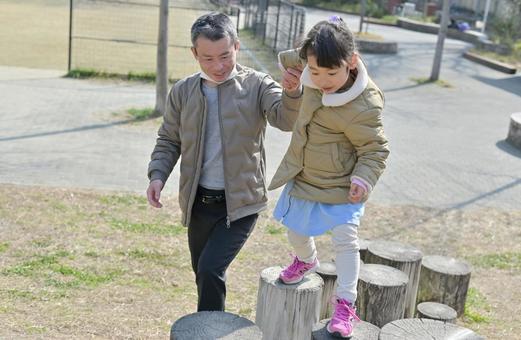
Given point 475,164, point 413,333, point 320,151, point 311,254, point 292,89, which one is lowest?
point 475,164

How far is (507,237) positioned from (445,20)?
932 cm

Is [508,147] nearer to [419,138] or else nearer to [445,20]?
[419,138]

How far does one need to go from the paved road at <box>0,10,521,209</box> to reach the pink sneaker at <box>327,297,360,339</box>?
13.8 ft

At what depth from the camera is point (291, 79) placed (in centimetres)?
319

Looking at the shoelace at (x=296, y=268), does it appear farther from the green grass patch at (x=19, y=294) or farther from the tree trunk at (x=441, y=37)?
the tree trunk at (x=441, y=37)

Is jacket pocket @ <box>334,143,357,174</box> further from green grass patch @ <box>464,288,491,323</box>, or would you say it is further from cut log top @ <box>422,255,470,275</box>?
green grass patch @ <box>464,288,491,323</box>

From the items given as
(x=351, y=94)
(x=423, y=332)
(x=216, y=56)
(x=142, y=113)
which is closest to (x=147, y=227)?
(x=216, y=56)

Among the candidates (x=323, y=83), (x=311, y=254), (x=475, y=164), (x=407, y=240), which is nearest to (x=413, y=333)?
(x=311, y=254)

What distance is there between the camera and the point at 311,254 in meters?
3.25

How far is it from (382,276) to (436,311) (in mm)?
760

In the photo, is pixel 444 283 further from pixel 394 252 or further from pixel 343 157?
pixel 343 157

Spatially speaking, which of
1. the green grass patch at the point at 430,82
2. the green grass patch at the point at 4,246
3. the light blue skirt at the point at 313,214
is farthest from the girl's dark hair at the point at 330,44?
the green grass patch at the point at 430,82

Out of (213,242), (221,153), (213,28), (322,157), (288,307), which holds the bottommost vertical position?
(288,307)

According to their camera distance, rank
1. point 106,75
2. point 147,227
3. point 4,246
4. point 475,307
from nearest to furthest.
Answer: point 475,307, point 4,246, point 147,227, point 106,75
